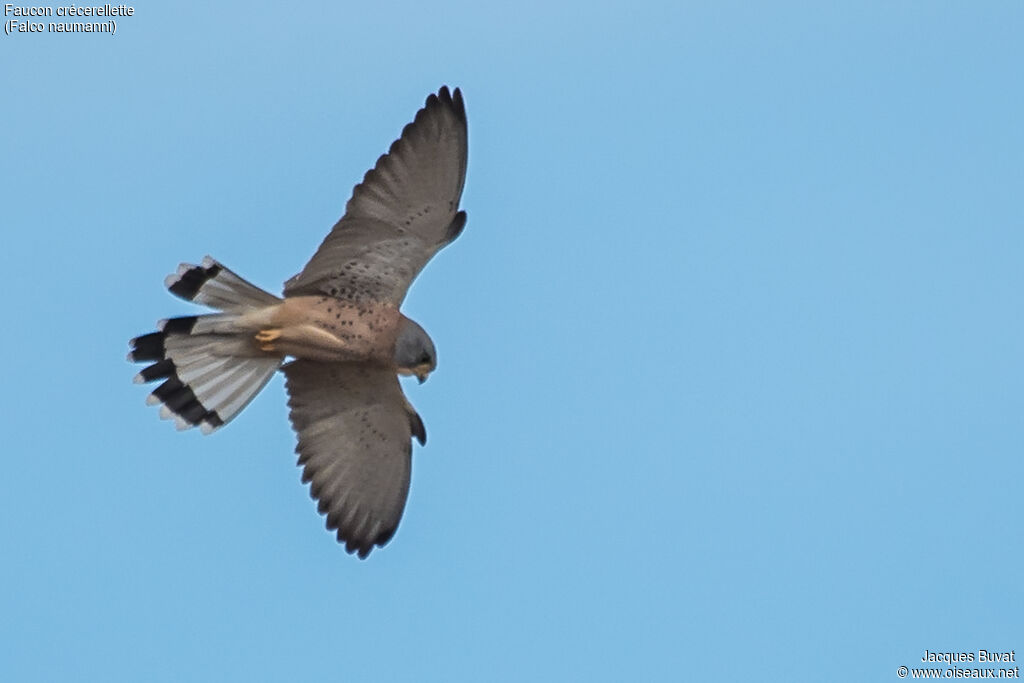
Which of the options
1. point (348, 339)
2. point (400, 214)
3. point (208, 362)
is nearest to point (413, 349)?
point (348, 339)

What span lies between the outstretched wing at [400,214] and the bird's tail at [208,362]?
0.37m

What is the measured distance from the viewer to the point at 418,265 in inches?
446

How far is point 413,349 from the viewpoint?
11.3 meters

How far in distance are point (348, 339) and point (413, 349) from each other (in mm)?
383

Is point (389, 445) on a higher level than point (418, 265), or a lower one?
lower

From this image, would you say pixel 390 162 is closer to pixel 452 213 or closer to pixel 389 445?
pixel 452 213

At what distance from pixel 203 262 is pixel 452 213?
1461mm

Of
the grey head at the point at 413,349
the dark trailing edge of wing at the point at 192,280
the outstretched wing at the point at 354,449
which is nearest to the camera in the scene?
the dark trailing edge of wing at the point at 192,280

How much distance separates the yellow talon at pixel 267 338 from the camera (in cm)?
1120

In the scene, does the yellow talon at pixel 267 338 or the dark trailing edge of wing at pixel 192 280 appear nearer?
the dark trailing edge of wing at pixel 192 280

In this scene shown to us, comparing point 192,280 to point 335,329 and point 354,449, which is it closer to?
point 335,329

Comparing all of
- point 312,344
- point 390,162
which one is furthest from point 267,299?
point 390,162

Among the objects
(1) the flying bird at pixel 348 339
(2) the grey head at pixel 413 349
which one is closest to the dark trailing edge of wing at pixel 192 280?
(1) the flying bird at pixel 348 339

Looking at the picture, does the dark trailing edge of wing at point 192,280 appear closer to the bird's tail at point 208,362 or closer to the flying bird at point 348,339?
the flying bird at point 348,339
